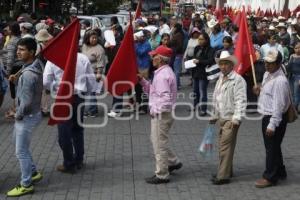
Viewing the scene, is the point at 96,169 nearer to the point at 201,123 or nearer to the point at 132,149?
the point at 132,149

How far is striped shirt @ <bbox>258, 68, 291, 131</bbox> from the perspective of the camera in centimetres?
711

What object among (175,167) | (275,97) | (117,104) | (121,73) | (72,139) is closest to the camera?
(275,97)

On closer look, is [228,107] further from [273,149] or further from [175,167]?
[175,167]

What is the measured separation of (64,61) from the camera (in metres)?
7.47

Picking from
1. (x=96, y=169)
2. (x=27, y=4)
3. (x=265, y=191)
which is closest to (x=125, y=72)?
(x=96, y=169)

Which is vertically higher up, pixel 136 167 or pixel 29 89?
pixel 29 89

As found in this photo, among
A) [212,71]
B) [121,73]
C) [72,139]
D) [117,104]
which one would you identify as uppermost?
[121,73]

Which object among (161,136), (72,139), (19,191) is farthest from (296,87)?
(19,191)

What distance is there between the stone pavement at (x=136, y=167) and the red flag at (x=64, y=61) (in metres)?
0.92

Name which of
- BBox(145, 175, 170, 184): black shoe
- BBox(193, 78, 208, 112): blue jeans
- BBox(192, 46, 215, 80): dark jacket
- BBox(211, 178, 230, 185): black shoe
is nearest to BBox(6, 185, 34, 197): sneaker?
BBox(145, 175, 170, 184): black shoe

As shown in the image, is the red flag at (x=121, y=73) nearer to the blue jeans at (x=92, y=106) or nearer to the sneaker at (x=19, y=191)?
the sneaker at (x=19, y=191)

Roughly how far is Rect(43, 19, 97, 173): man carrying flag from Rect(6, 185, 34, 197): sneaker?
80cm

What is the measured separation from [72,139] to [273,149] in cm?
263

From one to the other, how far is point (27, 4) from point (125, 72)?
31.2 m
